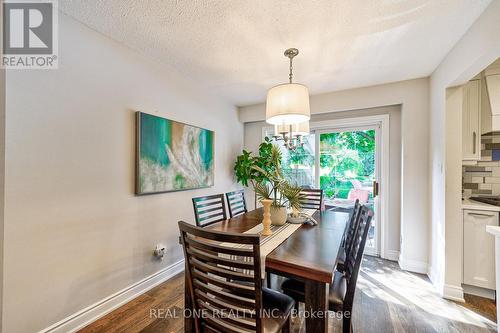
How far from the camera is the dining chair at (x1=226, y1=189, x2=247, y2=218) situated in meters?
2.38

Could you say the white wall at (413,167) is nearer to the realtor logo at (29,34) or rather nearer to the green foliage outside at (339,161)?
the green foliage outside at (339,161)

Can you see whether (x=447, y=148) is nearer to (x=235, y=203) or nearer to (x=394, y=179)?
(x=394, y=179)

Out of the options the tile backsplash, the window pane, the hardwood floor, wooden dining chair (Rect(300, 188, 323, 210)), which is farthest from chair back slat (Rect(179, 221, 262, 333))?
the tile backsplash

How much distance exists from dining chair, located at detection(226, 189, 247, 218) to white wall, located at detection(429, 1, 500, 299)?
2072 mm

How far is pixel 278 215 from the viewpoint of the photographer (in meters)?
1.84

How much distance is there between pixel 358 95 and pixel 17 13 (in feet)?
11.3

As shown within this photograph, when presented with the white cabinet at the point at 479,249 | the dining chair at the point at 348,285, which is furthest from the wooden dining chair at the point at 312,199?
the white cabinet at the point at 479,249

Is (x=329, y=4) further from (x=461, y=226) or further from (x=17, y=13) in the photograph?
(x=461, y=226)

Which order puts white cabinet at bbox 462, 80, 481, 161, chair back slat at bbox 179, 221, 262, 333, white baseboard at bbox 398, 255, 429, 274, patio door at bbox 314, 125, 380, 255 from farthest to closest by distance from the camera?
1. patio door at bbox 314, 125, 380, 255
2. white baseboard at bbox 398, 255, 429, 274
3. white cabinet at bbox 462, 80, 481, 161
4. chair back slat at bbox 179, 221, 262, 333

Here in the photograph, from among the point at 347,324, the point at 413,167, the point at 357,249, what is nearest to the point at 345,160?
the point at 413,167

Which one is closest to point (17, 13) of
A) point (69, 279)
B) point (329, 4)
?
point (69, 279)

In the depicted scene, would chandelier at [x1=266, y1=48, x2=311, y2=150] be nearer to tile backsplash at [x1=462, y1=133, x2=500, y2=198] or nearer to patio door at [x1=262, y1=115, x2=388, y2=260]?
patio door at [x1=262, y1=115, x2=388, y2=260]

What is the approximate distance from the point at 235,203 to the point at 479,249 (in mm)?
2460

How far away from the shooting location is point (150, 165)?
85.6 inches
